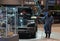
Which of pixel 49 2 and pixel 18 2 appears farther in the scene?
pixel 49 2

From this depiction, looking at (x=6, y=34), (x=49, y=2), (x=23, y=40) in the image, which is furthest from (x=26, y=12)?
(x=49, y=2)

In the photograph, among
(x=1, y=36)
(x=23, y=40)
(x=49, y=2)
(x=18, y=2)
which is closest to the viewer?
(x=1, y=36)

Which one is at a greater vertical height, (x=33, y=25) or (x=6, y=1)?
(x=6, y=1)

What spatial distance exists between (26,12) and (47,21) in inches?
54.9

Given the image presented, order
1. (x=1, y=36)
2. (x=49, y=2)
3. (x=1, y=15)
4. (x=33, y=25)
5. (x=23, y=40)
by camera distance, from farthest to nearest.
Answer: (x=49, y=2), (x=33, y=25), (x=23, y=40), (x=1, y=15), (x=1, y=36)

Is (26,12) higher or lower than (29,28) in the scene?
higher

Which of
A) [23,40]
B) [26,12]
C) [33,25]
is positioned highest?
[26,12]

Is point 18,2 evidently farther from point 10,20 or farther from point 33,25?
point 10,20

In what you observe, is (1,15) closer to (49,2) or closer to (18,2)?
(18,2)

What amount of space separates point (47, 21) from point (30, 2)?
8373 millimetres

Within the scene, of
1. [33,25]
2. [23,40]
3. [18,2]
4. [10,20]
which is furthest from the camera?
[18,2]

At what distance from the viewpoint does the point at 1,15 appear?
732 cm

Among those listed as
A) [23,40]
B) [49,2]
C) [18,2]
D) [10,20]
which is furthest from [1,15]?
[49,2]

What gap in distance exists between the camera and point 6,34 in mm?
6902
